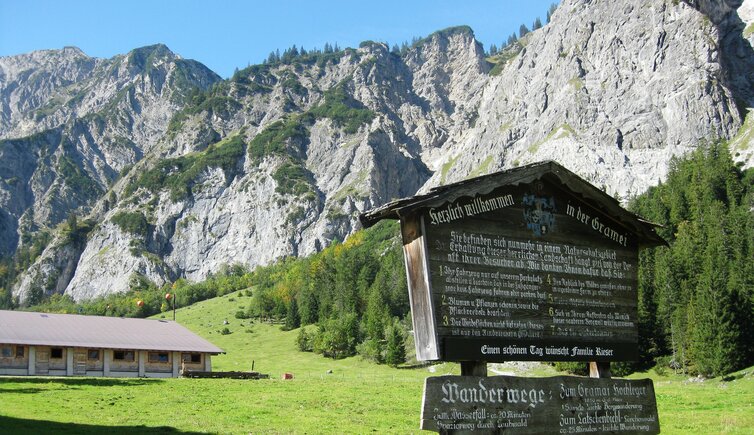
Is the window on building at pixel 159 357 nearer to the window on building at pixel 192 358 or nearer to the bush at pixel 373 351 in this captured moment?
the window on building at pixel 192 358

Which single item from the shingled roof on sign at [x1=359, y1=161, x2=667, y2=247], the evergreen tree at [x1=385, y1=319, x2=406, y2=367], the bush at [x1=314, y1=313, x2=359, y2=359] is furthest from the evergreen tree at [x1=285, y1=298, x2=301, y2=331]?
the shingled roof on sign at [x1=359, y1=161, x2=667, y2=247]

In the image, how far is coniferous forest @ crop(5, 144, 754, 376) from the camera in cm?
7738

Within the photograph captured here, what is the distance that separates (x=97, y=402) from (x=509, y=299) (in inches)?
1077

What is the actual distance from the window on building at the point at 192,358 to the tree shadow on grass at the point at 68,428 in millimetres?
46869

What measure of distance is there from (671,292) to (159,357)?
6999cm

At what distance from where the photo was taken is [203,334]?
14625 cm

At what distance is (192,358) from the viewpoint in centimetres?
7319

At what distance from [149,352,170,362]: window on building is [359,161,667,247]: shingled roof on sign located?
6114cm

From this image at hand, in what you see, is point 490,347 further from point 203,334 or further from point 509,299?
point 203,334

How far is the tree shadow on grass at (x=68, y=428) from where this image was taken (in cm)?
2383

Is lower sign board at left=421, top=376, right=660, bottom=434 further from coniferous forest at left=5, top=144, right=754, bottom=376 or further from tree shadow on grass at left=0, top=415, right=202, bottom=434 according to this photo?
coniferous forest at left=5, top=144, right=754, bottom=376

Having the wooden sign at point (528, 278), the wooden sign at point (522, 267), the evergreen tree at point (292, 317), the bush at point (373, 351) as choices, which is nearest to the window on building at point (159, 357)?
the bush at point (373, 351)

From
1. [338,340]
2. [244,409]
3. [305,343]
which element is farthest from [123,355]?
[305,343]

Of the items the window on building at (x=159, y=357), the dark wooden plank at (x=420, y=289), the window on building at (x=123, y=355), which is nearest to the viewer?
the dark wooden plank at (x=420, y=289)
